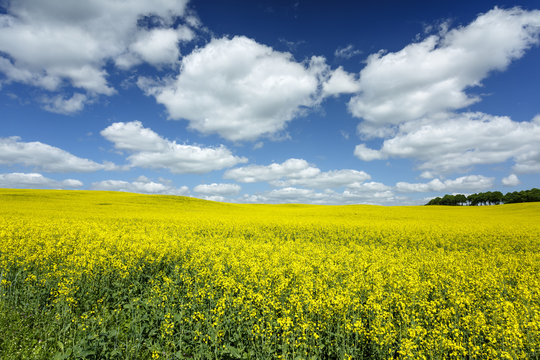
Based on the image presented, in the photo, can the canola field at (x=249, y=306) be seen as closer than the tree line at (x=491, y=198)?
Yes

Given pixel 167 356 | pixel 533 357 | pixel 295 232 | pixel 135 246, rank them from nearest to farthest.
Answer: pixel 533 357 < pixel 167 356 < pixel 135 246 < pixel 295 232

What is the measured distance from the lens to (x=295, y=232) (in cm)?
1861

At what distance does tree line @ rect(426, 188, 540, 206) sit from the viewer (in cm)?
7936

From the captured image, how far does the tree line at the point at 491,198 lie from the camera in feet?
260

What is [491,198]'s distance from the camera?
96375 millimetres

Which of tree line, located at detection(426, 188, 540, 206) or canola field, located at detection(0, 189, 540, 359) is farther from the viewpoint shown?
tree line, located at detection(426, 188, 540, 206)

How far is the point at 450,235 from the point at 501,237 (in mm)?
2810

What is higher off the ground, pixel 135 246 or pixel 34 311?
pixel 135 246

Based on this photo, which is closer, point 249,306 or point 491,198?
point 249,306

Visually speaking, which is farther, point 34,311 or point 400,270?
point 400,270

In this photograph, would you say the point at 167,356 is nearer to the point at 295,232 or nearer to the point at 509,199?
the point at 295,232

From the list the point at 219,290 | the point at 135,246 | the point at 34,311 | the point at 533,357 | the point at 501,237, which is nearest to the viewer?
the point at 533,357

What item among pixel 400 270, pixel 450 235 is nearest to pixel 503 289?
pixel 400 270

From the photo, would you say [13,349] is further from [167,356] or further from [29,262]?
[29,262]
